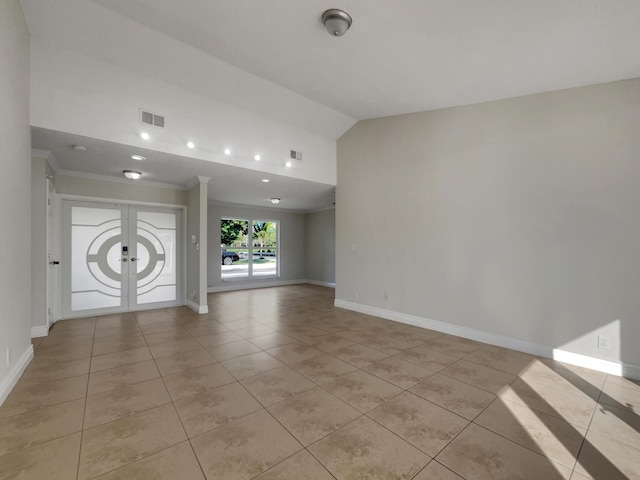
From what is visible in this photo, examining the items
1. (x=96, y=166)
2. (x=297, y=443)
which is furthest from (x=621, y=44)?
(x=96, y=166)

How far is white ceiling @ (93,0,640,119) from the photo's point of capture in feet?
7.64

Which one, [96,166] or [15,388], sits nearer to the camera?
[15,388]

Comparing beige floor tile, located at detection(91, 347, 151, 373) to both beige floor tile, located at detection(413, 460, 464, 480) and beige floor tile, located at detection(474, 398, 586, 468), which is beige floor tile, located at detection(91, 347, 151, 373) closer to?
beige floor tile, located at detection(413, 460, 464, 480)

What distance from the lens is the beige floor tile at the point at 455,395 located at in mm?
2311

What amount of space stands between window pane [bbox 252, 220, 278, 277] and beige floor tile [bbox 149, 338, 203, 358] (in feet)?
16.9

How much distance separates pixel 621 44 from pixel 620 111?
0.77 meters

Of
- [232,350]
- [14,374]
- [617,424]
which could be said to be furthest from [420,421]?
[14,374]

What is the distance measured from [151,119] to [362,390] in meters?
4.08

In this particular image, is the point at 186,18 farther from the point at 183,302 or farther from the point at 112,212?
the point at 183,302

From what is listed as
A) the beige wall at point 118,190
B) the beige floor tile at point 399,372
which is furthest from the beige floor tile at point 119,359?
the beige wall at point 118,190

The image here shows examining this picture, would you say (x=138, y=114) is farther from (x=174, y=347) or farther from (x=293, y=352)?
(x=293, y=352)

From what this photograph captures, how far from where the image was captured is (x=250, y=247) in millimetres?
8898

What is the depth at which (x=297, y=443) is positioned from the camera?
6.18 ft

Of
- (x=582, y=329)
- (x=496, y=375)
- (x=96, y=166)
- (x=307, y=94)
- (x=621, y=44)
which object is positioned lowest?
(x=496, y=375)
